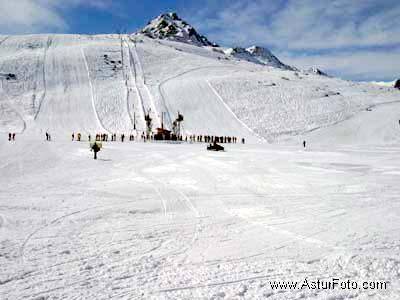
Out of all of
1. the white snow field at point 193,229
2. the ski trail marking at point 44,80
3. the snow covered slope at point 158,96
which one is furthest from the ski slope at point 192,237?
the ski trail marking at point 44,80

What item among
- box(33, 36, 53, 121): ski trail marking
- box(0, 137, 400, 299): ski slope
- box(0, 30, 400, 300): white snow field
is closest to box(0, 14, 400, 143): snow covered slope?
box(33, 36, 53, 121): ski trail marking

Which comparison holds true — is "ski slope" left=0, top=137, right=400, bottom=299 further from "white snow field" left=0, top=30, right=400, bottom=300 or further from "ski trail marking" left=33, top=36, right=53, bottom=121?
"ski trail marking" left=33, top=36, right=53, bottom=121

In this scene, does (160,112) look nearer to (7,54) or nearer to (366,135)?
(366,135)

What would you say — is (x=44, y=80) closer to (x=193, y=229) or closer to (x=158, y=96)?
(x=158, y=96)

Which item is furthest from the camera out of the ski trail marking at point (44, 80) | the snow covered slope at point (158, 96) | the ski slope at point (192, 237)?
the ski trail marking at point (44, 80)

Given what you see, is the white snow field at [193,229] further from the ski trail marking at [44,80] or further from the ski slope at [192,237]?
the ski trail marking at [44,80]

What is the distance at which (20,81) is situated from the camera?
6531 centimetres

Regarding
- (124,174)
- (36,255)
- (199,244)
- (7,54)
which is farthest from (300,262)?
(7,54)

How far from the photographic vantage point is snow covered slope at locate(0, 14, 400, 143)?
49562 mm

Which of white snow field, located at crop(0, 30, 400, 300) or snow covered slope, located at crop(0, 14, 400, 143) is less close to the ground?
snow covered slope, located at crop(0, 14, 400, 143)

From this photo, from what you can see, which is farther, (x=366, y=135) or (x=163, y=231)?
(x=366, y=135)

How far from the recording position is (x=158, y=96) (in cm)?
6144

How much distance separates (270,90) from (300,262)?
211 ft

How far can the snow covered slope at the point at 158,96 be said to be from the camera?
49.6 m
